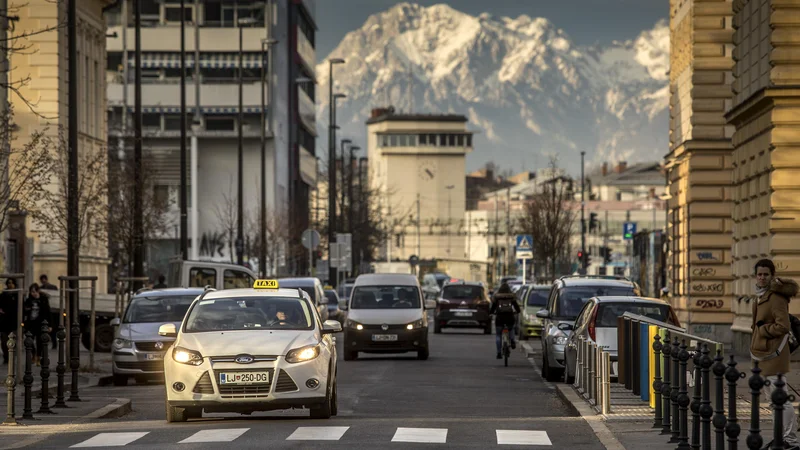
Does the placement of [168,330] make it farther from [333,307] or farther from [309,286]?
[333,307]

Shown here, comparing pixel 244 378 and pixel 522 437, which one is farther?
pixel 244 378

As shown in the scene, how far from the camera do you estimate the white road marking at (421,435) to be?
690 inches

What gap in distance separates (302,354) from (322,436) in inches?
76.3

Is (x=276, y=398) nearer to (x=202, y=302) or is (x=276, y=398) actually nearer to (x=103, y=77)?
(x=202, y=302)

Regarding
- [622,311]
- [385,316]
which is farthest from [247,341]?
[385,316]

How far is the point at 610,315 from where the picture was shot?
86.2 feet

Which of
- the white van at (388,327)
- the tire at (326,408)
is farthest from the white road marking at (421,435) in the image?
the white van at (388,327)

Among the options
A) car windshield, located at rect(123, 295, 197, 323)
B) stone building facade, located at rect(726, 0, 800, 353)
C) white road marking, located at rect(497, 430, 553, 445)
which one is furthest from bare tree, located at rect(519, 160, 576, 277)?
white road marking, located at rect(497, 430, 553, 445)

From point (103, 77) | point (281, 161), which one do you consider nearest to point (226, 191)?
point (281, 161)

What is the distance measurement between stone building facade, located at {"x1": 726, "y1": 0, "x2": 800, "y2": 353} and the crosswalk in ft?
43.2

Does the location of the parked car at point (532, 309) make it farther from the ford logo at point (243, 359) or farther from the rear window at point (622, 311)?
the ford logo at point (243, 359)

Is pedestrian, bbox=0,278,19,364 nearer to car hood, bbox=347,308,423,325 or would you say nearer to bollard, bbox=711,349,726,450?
car hood, bbox=347,308,423,325

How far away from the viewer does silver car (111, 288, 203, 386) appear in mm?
29688

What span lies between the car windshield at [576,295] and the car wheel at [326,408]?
11.4 metres
